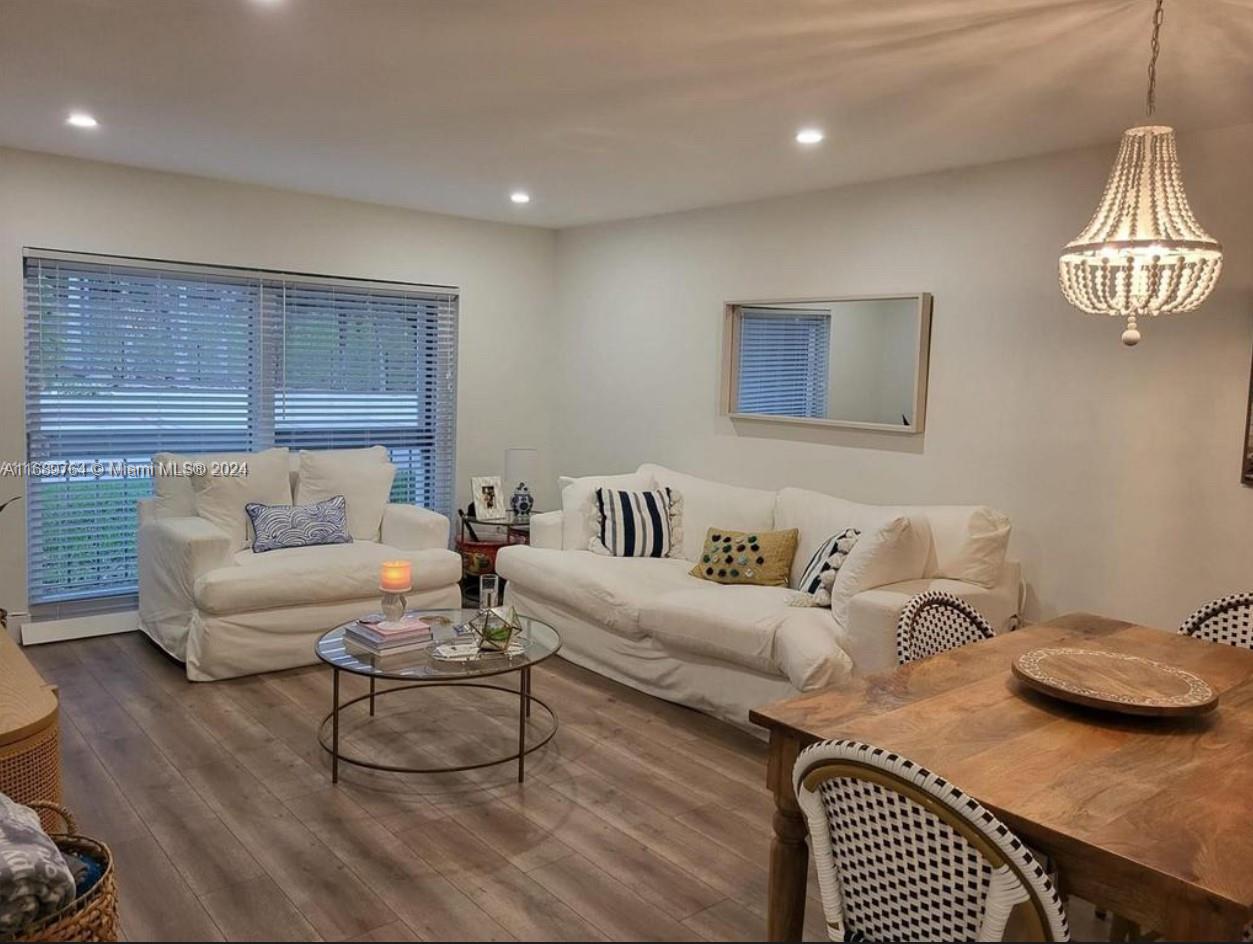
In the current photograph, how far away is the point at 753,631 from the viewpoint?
373cm

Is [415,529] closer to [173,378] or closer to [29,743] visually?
[173,378]

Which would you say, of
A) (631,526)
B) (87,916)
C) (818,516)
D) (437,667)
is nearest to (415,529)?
(631,526)

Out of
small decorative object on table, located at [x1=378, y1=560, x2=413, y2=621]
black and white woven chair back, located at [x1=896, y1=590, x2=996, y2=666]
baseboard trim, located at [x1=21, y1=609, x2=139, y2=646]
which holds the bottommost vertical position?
baseboard trim, located at [x1=21, y1=609, x2=139, y2=646]

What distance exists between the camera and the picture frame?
6.04 meters

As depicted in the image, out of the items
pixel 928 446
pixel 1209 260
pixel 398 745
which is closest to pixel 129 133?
pixel 398 745

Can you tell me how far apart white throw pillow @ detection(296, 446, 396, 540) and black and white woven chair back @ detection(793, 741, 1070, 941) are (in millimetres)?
3998

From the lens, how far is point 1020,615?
4.10m

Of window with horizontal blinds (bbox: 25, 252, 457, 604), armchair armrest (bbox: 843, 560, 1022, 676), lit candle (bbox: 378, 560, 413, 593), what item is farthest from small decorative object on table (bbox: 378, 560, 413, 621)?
window with horizontal blinds (bbox: 25, 252, 457, 604)

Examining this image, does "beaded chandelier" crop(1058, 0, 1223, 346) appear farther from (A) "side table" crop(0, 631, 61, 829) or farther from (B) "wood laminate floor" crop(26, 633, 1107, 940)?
(A) "side table" crop(0, 631, 61, 829)

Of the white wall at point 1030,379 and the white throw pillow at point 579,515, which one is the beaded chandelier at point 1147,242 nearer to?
the white wall at point 1030,379

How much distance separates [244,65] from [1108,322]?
3.30 m

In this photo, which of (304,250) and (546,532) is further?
(304,250)

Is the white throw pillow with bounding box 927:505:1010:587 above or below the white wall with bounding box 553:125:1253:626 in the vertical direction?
below

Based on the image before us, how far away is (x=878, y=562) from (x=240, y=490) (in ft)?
10.3
